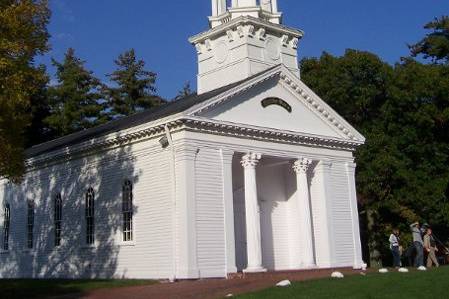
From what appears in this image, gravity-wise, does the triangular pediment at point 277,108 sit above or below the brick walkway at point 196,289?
above

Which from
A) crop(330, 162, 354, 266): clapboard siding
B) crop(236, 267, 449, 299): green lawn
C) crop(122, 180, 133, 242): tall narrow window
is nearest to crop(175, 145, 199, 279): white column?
crop(122, 180, 133, 242): tall narrow window

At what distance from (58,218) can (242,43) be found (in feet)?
41.7

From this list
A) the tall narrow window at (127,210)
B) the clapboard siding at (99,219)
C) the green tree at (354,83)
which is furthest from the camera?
the green tree at (354,83)

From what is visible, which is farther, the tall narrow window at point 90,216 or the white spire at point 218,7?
the white spire at point 218,7

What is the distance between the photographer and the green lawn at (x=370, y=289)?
609 inches

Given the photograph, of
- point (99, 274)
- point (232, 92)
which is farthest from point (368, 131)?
point (99, 274)

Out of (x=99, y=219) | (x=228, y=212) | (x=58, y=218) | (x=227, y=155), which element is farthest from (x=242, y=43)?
(x=58, y=218)

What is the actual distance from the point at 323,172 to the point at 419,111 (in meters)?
11.2

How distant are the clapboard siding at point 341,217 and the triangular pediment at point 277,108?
1.92 meters

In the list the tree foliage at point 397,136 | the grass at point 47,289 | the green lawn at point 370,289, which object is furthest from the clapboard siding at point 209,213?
the tree foliage at point 397,136

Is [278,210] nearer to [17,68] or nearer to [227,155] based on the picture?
[227,155]

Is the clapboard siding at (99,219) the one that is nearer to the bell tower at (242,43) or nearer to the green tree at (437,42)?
the bell tower at (242,43)

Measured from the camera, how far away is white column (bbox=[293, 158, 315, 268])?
91.2 feet

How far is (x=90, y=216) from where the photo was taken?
94.1ft
